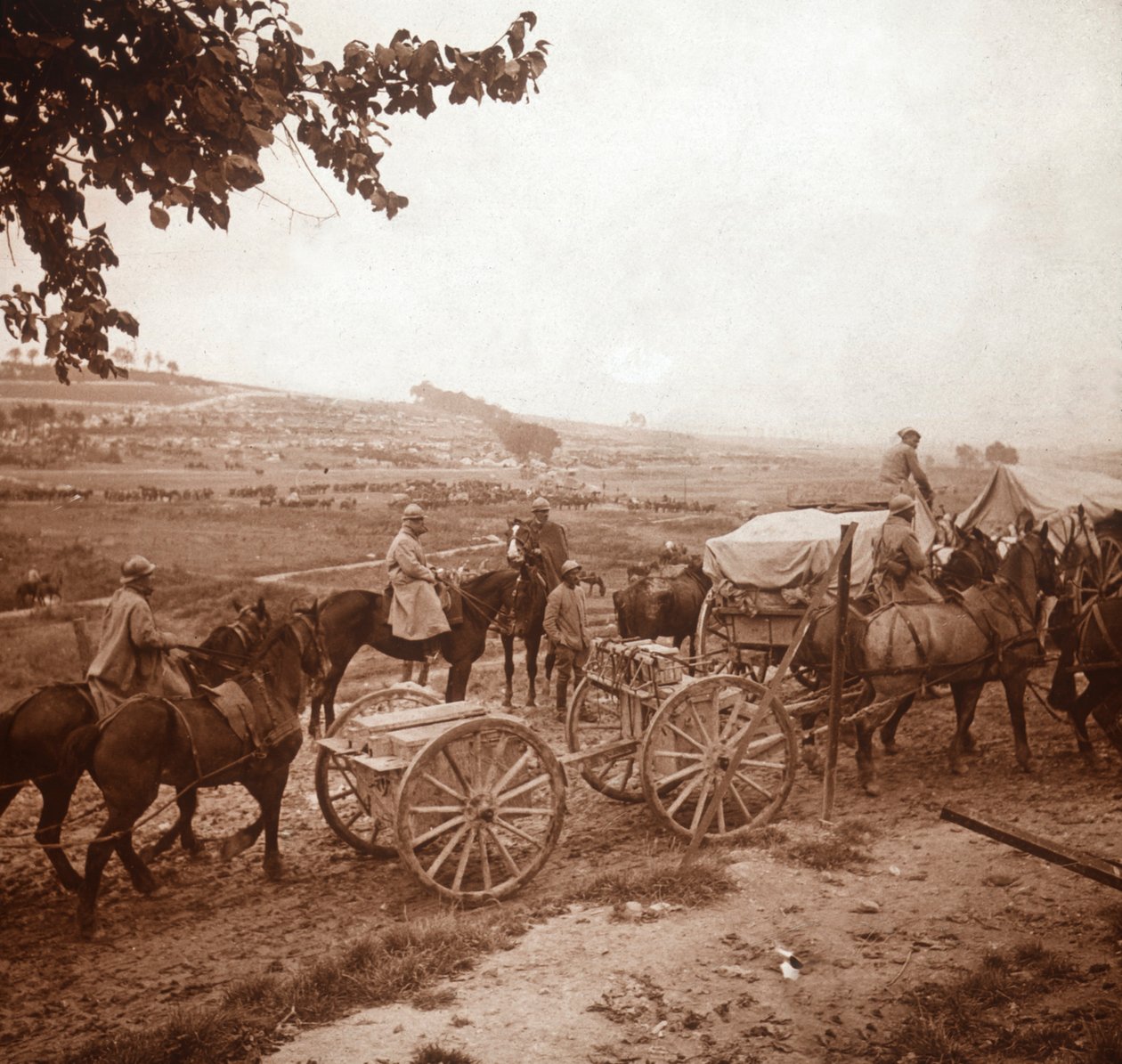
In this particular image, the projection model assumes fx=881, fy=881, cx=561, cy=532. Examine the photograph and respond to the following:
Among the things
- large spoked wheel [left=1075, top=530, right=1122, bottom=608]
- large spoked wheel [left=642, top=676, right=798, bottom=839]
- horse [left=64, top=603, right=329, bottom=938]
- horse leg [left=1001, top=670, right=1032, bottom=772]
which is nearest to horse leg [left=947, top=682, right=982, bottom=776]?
horse leg [left=1001, top=670, right=1032, bottom=772]

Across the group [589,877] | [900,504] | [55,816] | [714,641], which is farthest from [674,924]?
[714,641]

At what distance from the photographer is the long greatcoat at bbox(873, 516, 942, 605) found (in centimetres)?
805

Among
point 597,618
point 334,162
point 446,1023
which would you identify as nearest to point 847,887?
point 446,1023

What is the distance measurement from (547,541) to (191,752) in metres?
6.48

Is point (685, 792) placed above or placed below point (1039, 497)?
below

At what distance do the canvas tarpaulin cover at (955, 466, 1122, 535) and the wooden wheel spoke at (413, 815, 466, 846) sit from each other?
255 inches

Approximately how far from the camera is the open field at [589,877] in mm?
4320

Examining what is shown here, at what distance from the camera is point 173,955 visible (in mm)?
5250

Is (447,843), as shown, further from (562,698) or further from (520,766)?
(562,698)

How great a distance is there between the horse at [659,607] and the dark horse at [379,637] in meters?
1.80

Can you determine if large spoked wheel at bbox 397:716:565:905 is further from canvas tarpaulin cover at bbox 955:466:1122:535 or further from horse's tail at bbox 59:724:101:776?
canvas tarpaulin cover at bbox 955:466:1122:535

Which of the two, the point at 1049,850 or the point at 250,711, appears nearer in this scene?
the point at 1049,850

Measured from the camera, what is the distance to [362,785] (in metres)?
5.90

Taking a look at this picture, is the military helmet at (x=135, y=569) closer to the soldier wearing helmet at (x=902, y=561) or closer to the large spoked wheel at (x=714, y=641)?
the large spoked wheel at (x=714, y=641)
